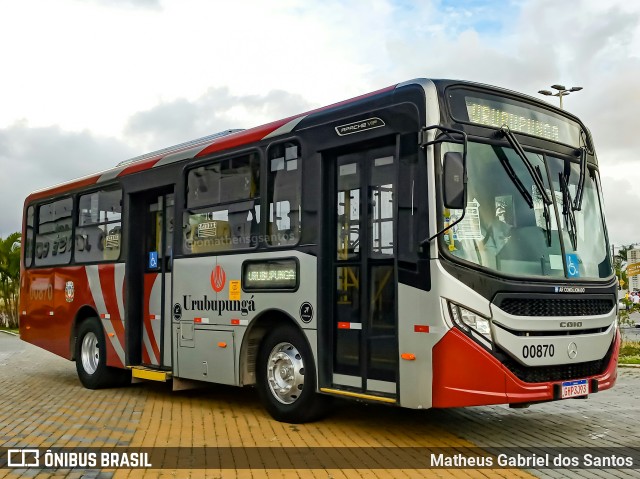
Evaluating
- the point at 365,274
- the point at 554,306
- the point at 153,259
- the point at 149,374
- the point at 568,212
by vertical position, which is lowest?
the point at 149,374

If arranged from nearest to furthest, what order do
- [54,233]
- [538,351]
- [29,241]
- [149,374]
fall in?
1. [538,351]
2. [149,374]
3. [54,233]
4. [29,241]

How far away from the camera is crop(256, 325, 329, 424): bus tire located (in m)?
8.34

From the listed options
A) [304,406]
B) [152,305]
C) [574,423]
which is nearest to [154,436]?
[304,406]

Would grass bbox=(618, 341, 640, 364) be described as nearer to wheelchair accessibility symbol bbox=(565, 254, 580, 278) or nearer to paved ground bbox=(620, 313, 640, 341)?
paved ground bbox=(620, 313, 640, 341)

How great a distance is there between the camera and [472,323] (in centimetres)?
694

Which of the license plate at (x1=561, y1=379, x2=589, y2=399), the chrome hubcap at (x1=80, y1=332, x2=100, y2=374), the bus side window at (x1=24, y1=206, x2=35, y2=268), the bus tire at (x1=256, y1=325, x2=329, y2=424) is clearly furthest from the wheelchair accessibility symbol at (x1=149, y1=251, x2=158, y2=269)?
the license plate at (x1=561, y1=379, x2=589, y2=399)

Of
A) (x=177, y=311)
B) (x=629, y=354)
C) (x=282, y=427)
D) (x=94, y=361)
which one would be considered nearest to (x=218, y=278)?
(x=177, y=311)

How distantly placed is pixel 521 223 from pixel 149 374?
5865mm

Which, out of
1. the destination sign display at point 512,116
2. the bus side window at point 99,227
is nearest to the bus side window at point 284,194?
the destination sign display at point 512,116

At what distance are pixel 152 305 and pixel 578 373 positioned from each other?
239 inches

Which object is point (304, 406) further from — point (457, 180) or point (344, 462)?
point (457, 180)

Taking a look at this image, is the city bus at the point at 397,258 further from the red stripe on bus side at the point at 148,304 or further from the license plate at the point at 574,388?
the red stripe on bus side at the point at 148,304

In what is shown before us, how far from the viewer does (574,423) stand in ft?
28.7

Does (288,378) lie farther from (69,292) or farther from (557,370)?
(69,292)
